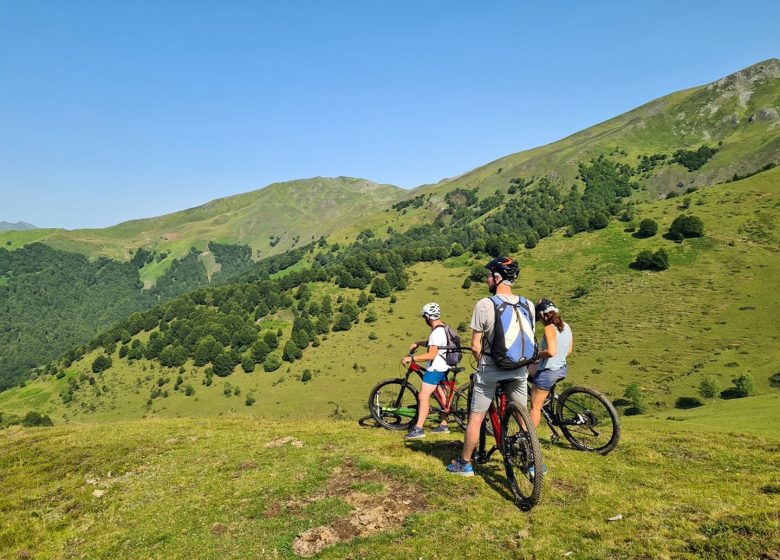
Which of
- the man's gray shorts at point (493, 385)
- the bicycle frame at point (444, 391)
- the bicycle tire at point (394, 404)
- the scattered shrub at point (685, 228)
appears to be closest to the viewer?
the man's gray shorts at point (493, 385)

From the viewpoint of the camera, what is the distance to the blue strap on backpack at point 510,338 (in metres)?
7.65

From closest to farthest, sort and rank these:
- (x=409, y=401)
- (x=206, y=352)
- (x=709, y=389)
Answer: (x=409, y=401)
(x=709, y=389)
(x=206, y=352)

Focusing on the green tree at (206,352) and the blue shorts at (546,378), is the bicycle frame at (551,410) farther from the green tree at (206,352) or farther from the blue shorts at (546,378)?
the green tree at (206,352)

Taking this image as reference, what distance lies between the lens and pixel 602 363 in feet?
249

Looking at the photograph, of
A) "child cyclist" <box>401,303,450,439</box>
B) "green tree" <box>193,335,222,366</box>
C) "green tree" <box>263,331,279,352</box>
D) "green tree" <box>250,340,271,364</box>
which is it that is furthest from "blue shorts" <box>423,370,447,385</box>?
"green tree" <box>193,335,222,366</box>

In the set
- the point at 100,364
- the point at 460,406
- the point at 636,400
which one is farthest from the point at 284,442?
the point at 100,364

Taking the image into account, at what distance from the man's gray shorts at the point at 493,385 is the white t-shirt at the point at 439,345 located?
323cm

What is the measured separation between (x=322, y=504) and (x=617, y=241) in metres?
138

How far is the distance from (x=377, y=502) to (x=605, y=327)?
9361cm

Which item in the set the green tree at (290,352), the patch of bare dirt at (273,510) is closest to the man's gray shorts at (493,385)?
the patch of bare dirt at (273,510)

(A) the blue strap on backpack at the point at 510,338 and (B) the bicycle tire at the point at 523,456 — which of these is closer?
(B) the bicycle tire at the point at 523,456

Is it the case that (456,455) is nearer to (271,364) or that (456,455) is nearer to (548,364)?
(548,364)

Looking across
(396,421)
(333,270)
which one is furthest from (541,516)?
(333,270)

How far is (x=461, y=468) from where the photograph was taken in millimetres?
8875
